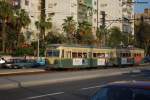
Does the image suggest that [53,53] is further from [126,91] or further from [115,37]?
[115,37]

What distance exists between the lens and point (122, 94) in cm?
665

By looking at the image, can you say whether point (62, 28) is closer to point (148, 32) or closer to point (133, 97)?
point (148, 32)

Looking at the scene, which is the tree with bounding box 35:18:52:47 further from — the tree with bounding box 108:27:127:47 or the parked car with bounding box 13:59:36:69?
the parked car with bounding box 13:59:36:69

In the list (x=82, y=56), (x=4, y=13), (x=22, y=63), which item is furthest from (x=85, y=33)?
(x=82, y=56)

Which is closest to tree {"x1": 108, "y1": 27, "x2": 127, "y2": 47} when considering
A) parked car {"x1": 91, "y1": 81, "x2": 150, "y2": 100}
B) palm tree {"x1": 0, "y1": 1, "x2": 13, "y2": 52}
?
palm tree {"x1": 0, "y1": 1, "x2": 13, "y2": 52}

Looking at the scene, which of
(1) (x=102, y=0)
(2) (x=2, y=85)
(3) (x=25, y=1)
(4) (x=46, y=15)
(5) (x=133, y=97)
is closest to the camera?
(5) (x=133, y=97)

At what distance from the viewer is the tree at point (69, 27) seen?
92688 millimetres

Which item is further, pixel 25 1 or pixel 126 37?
pixel 126 37

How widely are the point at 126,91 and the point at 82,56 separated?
45.0 m

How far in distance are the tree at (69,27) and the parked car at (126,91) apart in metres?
85.1

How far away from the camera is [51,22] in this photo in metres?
95.9

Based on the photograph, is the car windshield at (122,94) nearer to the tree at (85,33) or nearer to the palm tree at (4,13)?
the palm tree at (4,13)

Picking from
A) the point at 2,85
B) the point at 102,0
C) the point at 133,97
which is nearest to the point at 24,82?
the point at 2,85

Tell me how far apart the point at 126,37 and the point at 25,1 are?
104 feet
